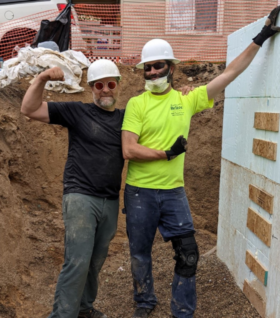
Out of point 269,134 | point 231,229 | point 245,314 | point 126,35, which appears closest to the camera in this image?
point 269,134

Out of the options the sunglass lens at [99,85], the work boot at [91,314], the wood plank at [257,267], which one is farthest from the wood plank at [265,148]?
the work boot at [91,314]

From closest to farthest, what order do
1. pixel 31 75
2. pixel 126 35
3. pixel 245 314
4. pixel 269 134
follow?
pixel 269 134 < pixel 245 314 < pixel 31 75 < pixel 126 35

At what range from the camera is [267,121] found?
3.53 m

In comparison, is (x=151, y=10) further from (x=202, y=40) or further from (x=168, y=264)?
(x=168, y=264)

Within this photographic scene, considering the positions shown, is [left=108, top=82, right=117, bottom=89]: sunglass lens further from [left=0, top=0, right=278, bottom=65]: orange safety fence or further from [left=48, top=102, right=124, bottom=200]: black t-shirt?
[left=0, top=0, right=278, bottom=65]: orange safety fence

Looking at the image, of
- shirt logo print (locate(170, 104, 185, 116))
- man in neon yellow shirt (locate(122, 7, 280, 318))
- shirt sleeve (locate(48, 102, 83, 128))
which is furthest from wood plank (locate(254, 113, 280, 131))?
shirt sleeve (locate(48, 102, 83, 128))

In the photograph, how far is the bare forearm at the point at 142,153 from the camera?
11.5 ft

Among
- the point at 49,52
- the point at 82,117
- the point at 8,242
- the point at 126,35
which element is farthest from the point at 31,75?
the point at 82,117

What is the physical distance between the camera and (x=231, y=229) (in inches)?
180

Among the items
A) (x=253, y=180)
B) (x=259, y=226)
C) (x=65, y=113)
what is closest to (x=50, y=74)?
(x=65, y=113)

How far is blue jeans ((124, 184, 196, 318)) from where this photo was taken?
11.9 ft

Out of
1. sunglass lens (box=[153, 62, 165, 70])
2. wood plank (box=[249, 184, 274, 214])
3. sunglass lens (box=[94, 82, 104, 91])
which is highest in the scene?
sunglass lens (box=[153, 62, 165, 70])

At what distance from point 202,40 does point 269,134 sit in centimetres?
689

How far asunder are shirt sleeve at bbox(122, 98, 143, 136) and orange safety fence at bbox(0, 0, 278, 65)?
5.66 m
